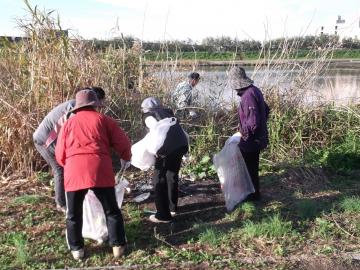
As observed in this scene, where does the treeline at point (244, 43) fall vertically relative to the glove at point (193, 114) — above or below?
above

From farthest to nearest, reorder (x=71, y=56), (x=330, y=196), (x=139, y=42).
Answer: (x=139, y=42)
(x=71, y=56)
(x=330, y=196)

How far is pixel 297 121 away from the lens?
25.3 feet

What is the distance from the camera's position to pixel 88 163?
13.7 feet

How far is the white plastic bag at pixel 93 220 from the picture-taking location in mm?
4605

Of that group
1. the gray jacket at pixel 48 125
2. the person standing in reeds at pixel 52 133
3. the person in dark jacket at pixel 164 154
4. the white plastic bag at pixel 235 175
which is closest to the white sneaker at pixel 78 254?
the person in dark jacket at pixel 164 154

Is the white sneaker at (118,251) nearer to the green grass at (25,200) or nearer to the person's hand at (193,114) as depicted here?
the green grass at (25,200)

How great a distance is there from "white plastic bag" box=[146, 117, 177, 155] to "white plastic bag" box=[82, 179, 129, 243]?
807 millimetres

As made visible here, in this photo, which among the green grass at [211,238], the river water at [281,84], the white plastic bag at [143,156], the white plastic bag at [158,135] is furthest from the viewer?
the river water at [281,84]

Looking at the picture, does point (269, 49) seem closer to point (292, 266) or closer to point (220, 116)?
point (220, 116)

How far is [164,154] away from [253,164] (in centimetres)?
128

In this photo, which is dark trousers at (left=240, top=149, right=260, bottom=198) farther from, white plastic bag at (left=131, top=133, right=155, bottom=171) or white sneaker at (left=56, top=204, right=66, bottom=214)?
white sneaker at (left=56, top=204, right=66, bottom=214)

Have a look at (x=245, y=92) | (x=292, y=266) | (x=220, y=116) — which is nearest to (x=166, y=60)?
(x=220, y=116)

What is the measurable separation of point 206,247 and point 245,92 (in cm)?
188

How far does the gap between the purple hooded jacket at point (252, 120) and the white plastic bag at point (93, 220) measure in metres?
1.89
